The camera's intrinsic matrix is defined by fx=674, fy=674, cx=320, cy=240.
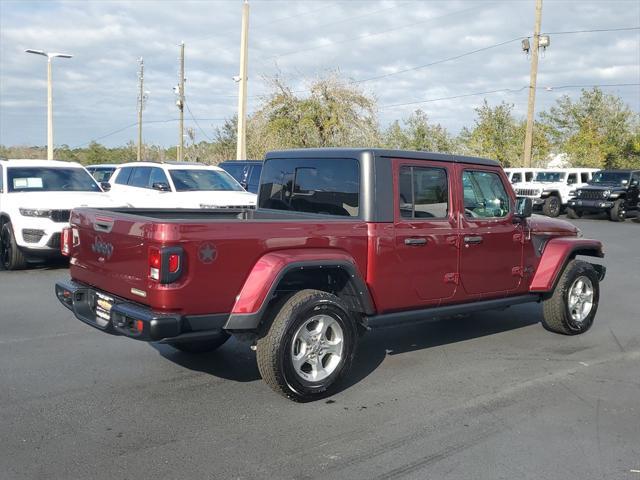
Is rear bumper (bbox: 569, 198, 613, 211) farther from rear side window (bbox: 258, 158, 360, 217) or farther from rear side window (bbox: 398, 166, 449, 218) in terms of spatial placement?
rear side window (bbox: 258, 158, 360, 217)

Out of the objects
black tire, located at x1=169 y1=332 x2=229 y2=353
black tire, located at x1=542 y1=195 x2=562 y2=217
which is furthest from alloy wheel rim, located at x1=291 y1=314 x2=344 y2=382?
black tire, located at x1=542 y1=195 x2=562 y2=217

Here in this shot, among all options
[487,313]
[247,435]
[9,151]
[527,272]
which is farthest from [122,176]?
[9,151]

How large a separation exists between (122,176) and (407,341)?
11057 millimetres

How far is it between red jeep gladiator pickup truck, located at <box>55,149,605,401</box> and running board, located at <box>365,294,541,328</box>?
14 mm

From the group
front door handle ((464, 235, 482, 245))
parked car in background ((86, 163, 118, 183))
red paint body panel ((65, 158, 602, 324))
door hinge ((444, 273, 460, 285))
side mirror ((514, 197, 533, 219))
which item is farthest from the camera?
parked car in background ((86, 163, 118, 183))

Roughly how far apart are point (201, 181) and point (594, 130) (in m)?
36.2

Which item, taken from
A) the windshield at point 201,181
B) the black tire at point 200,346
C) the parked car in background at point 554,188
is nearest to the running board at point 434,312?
the black tire at point 200,346

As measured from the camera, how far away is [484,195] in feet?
20.8

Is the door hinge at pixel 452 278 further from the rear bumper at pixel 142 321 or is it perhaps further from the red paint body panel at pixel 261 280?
the rear bumper at pixel 142 321

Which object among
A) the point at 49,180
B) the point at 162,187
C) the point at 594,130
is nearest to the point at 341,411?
the point at 49,180

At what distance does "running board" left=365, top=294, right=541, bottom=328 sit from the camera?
17.6ft

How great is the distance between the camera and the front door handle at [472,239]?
594cm

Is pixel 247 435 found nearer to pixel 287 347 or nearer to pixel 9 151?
pixel 287 347

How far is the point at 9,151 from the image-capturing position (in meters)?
61.3
